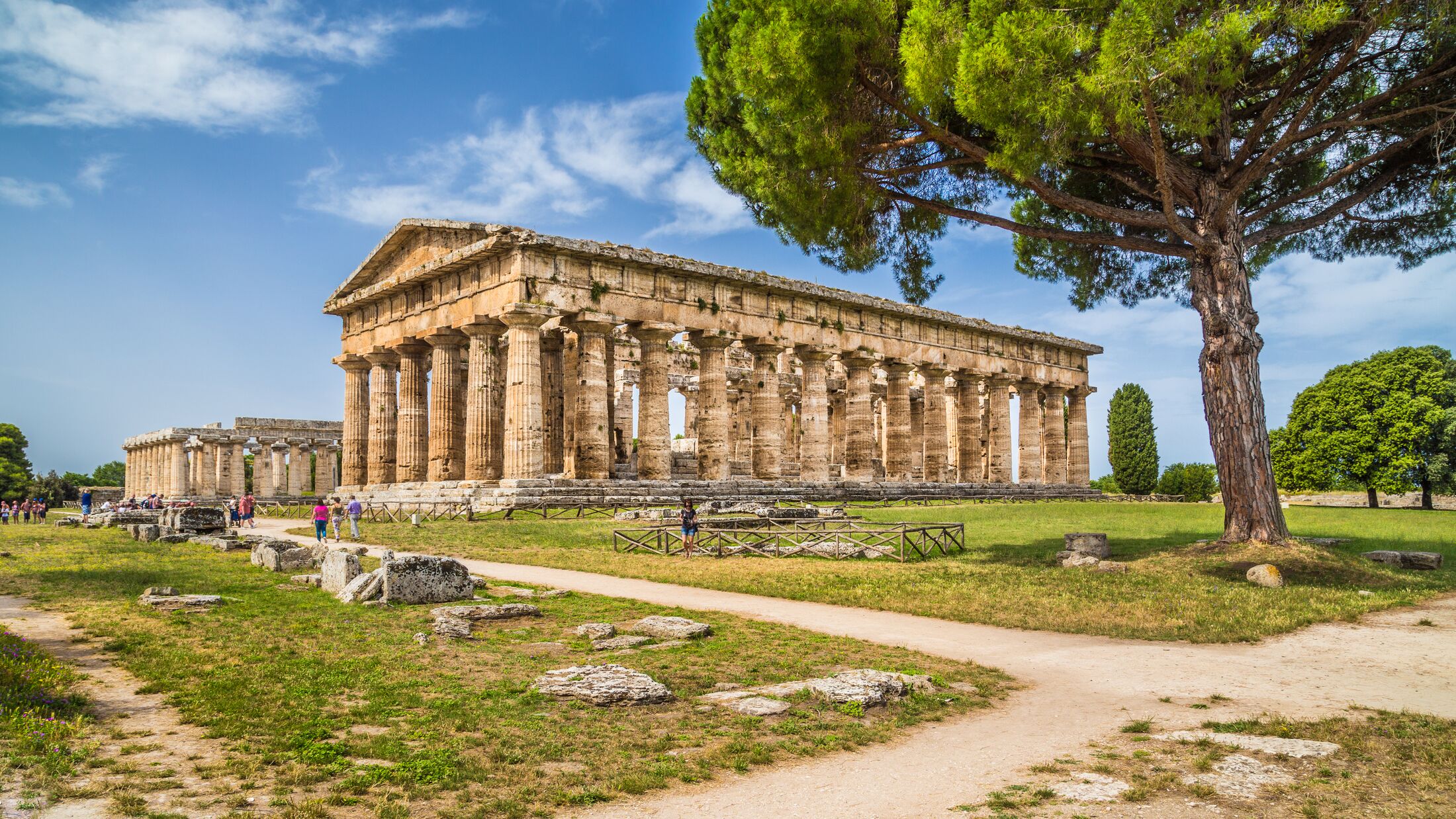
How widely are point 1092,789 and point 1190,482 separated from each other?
5335 cm

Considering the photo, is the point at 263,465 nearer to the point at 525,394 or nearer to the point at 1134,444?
the point at 525,394

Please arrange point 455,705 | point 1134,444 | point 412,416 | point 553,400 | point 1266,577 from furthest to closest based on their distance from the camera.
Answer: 1. point 1134,444
2. point 412,416
3. point 553,400
4. point 1266,577
5. point 455,705

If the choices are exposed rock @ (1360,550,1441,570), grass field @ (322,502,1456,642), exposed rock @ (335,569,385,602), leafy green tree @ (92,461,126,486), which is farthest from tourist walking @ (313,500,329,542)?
leafy green tree @ (92,461,126,486)

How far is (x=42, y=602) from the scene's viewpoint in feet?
38.3

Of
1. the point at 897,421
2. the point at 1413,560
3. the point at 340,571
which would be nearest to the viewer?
the point at 340,571

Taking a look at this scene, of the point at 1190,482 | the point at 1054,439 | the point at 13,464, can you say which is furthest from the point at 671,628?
the point at 13,464

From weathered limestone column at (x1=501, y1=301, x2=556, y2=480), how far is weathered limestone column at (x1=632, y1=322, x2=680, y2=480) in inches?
160

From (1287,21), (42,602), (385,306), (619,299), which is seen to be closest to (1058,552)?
(1287,21)

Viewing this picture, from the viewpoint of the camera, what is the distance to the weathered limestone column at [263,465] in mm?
55438

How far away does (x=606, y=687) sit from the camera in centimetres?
715

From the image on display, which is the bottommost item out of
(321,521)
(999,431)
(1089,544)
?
(1089,544)

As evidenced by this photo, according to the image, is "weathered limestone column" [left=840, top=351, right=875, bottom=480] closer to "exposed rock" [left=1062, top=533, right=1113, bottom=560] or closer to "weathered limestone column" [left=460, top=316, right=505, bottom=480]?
"weathered limestone column" [left=460, top=316, right=505, bottom=480]

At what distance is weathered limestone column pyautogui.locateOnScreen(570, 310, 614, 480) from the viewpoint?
3094cm

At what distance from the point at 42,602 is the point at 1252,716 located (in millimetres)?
13481
